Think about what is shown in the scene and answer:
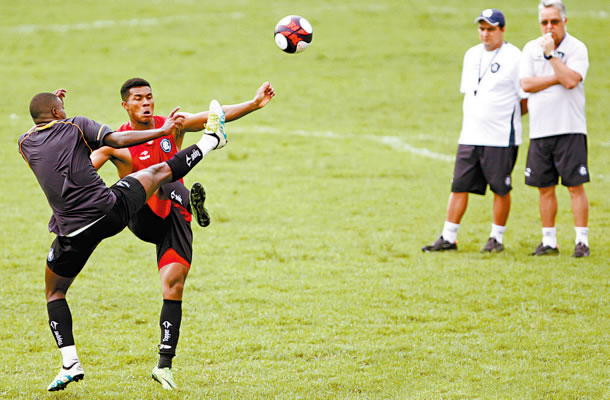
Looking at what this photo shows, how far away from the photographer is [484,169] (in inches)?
407

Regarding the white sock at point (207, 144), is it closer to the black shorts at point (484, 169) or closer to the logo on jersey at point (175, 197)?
the logo on jersey at point (175, 197)

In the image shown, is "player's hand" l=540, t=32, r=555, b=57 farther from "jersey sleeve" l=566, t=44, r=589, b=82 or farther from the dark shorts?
the dark shorts

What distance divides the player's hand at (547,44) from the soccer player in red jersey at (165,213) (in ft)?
13.8

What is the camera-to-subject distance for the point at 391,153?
17531 millimetres

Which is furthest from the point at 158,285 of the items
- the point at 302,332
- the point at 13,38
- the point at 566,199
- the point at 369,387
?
the point at 13,38

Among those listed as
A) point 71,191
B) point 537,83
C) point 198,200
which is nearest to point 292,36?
point 198,200

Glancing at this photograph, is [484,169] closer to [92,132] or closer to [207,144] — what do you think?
[207,144]

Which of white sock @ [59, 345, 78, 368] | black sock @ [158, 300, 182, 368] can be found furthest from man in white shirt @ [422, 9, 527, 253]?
white sock @ [59, 345, 78, 368]

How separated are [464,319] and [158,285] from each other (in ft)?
11.8

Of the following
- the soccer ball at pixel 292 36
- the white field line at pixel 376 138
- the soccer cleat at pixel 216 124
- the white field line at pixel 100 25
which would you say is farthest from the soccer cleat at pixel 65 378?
the white field line at pixel 100 25

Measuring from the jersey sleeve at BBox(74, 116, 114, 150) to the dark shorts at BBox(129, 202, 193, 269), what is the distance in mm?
781

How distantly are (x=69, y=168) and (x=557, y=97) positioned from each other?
21.3 feet

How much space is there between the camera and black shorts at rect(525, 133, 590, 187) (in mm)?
9883

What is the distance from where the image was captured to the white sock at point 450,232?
34.6 ft
